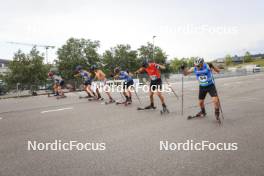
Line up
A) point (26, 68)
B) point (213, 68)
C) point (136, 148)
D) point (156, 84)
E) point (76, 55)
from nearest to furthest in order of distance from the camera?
point (136, 148) → point (213, 68) → point (156, 84) → point (26, 68) → point (76, 55)

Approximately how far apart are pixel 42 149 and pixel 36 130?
1955mm

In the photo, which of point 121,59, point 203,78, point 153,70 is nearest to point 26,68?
point 121,59

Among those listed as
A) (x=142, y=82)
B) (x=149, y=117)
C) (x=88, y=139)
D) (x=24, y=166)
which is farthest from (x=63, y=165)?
(x=142, y=82)

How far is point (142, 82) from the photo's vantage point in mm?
32312

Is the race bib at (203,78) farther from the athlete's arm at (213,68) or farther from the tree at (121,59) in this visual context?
the tree at (121,59)

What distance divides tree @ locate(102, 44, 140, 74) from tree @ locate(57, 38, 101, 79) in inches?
111

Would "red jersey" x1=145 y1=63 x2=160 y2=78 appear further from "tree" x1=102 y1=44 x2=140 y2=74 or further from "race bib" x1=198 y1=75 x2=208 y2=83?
"tree" x1=102 y1=44 x2=140 y2=74

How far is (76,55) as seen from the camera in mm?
60281

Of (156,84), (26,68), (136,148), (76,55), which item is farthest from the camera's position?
(76,55)

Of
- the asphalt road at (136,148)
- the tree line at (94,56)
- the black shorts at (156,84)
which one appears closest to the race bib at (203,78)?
the asphalt road at (136,148)

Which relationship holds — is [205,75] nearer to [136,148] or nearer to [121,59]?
[136,148]

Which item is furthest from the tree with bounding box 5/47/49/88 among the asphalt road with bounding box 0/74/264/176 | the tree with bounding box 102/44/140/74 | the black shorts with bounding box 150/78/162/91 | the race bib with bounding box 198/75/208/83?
the race bib with bounding box 198/75/208/83

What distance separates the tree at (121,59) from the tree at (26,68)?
21286 millimetres

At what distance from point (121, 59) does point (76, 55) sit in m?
11.9
